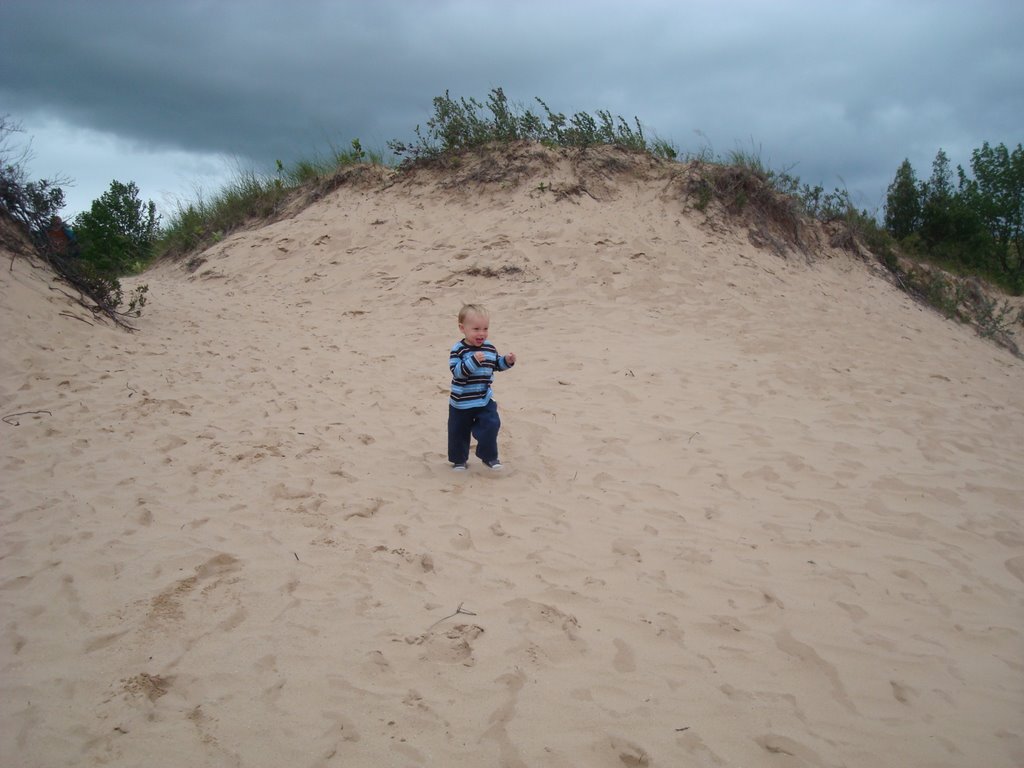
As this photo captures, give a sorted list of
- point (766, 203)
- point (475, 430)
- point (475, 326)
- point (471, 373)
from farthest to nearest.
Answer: point (766, 203), point (475, 430), point (471, 373), point (475, 326)

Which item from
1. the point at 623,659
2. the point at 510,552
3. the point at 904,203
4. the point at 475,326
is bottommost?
the point at 623,659

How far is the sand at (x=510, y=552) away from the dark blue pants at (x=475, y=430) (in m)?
0.20

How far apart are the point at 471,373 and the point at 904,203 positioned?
16.8 meters

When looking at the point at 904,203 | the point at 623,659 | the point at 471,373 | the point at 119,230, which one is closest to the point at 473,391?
the point at 471,373

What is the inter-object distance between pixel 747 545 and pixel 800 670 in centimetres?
114

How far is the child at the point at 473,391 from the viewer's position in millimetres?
4617

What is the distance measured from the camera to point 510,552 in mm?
3719

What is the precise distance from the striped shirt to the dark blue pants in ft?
0.23

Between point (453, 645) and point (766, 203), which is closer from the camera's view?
point (453, 645)

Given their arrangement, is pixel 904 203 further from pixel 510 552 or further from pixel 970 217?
pixel 510 552

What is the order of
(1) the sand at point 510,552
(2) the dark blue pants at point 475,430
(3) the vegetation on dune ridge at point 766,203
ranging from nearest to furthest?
(1) the sand at point 510,552
(2) the dark blue pants at point 475,430
(3) the vegetation on dune ridge at point 766,203

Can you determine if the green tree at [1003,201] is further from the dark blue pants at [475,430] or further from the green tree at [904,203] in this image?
the dark blue pants at [475,430]

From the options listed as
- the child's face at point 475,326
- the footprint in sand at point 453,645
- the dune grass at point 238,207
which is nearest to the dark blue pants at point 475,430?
the child's face at point 475,326

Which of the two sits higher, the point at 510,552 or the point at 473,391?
the point at 473,391
